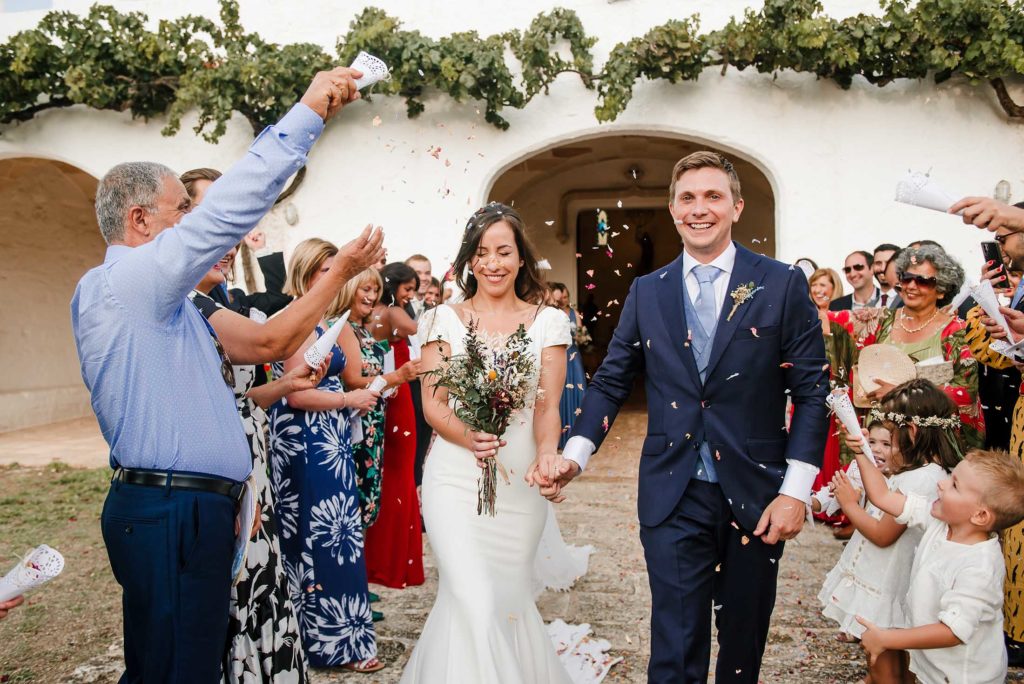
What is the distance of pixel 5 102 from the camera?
10.5 meters

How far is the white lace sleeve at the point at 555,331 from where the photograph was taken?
3.88 m

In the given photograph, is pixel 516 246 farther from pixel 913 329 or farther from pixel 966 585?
pixel 913 329

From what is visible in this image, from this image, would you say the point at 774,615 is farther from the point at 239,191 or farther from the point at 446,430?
the point at 239,191

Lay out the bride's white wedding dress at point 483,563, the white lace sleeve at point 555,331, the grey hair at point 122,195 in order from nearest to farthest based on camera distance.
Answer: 1. the grey hair at point 122,195
2. the bride's white wedding dress at point 483,563
3. the white lace sleeve at point 555,331

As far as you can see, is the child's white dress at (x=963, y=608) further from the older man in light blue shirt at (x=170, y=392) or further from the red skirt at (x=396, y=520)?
the red skirt at (x=396, y=520)

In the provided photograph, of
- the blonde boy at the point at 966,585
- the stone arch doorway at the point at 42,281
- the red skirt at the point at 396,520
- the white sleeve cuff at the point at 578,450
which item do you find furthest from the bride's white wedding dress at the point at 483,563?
the stone arch doorway at the point at 42,281

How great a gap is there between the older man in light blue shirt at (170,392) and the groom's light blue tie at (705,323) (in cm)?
133

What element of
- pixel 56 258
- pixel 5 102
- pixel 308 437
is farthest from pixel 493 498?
pixel 56 258

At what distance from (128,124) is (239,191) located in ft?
31.9

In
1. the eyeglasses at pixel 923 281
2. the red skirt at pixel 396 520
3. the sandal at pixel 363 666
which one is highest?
the eyeglasses at pixel 923 281

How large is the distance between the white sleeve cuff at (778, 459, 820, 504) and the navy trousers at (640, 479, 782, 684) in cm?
24

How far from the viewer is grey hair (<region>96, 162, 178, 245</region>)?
2.69 meters

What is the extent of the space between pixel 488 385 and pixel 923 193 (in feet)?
5.86

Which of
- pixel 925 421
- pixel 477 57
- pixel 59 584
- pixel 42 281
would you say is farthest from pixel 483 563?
pixel 42 281
